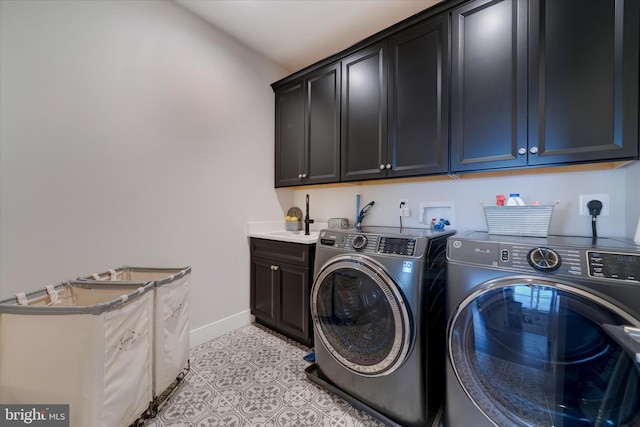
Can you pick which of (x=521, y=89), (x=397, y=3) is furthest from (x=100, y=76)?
(x=521, y=89)

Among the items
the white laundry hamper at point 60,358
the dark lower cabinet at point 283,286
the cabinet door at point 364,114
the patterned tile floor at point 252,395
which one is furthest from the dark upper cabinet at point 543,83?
the white laundry hamper at point 60,358

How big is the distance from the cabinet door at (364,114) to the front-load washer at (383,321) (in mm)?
684

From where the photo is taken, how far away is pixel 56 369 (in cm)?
92

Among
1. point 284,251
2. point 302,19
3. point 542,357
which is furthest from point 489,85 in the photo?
point 284,251

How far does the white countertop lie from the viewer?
1971 mm

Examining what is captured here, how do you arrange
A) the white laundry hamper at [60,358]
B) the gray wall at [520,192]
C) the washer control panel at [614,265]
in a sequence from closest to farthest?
the washer control panel at [614,265], the white laundry hamper at [60,358], the gray wall at [520,192]

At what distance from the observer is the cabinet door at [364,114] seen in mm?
1790

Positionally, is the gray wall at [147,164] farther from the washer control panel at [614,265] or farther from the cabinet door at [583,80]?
the washer control panel at [614,265]

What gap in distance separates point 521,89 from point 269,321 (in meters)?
2.43

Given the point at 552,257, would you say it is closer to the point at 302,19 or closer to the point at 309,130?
the point at 309,130

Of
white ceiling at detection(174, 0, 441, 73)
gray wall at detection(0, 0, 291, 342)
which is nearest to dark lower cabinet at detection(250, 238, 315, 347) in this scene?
gray wall at detection(0, 0, 291, 342)

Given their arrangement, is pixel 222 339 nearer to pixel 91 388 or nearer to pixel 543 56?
pixel 91 388

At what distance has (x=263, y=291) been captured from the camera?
224cm

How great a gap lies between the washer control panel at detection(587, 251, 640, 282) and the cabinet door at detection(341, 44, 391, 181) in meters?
1.18
